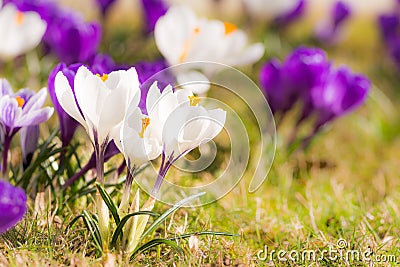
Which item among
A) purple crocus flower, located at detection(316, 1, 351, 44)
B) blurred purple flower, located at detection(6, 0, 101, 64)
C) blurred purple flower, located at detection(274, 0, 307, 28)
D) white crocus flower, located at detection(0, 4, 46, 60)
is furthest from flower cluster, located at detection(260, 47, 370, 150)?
purple crocus flower, located at detection(316, 1, 351, 44)

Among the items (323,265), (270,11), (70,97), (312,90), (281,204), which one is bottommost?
(323,265)

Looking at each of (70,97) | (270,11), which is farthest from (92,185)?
(270,11)

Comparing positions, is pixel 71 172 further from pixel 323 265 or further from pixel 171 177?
pixel 323 265

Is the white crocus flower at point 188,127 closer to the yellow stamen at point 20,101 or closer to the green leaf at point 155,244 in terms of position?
the green leaf at point 155,244

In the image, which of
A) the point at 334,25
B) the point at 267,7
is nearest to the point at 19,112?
the point at 267,7

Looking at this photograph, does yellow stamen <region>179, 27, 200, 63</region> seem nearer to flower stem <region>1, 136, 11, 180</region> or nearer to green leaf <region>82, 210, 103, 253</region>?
flower stem <region>1, 136, 11, 180</region>

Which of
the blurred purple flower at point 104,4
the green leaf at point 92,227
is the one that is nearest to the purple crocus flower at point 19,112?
the green leaf at point 92,227
